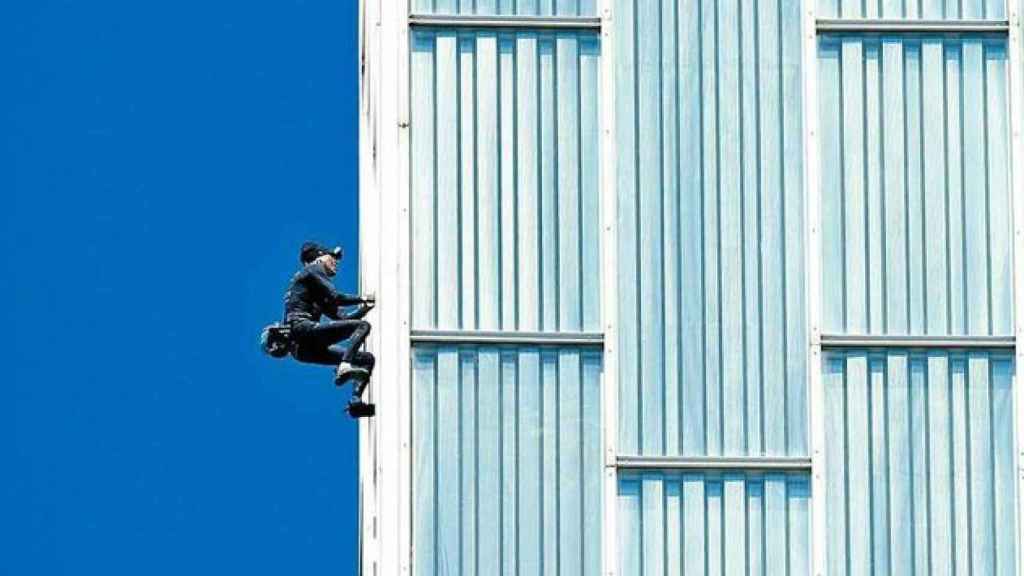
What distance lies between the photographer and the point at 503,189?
244 feet

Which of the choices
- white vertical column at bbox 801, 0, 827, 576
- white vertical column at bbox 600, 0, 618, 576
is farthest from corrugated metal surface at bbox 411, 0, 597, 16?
white vertical column at bbox 801, 0, 827, 576

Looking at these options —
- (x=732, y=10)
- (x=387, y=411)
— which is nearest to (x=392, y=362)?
(x=387, y=411)

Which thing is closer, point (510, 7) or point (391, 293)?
point (391, 293)

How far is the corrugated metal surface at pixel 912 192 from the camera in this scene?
74438mm

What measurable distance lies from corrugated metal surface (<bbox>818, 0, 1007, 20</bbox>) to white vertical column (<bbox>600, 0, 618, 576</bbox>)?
265 cm

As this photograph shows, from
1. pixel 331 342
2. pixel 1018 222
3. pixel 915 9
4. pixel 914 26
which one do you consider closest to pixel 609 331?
pixel 331 342

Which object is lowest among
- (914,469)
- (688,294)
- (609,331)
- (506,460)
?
(914,469)

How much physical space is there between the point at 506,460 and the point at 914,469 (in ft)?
13.7

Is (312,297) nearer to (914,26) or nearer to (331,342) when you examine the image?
(331,342)

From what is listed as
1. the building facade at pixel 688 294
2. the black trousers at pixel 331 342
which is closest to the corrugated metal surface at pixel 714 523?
the building facade at pixel 688 294

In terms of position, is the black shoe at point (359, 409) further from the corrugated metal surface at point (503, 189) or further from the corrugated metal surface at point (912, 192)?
the corrugated metal surface at point (912, 192)

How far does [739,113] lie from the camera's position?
74750mm

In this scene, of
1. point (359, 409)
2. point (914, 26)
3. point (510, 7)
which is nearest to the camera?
point (359, 409)

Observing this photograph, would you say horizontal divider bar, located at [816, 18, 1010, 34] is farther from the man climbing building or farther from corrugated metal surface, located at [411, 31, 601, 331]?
the man climbing building
